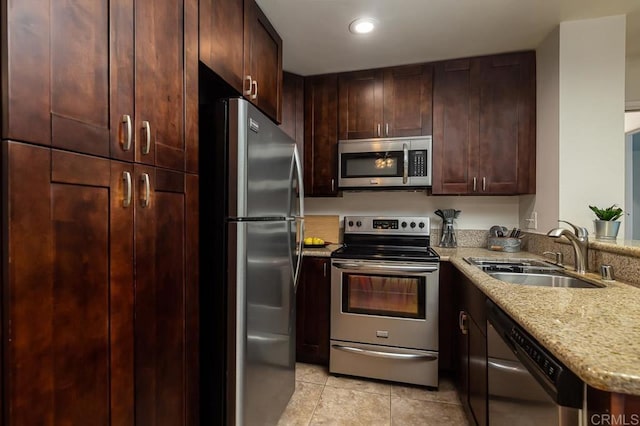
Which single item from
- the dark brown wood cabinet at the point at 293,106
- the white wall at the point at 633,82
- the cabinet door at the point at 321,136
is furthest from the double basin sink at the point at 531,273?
the white wall at the point at 633,82

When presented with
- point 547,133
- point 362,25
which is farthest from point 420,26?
point 547,133

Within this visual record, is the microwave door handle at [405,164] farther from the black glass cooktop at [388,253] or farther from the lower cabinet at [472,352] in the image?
the lower cabinet at [472,352]

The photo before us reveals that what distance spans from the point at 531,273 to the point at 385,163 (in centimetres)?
131

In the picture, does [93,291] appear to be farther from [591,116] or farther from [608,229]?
[591,116]

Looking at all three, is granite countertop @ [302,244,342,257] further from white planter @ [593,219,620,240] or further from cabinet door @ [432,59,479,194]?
white planter @ [593,219,620,240]

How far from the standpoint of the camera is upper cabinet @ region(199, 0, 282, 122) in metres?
1.32

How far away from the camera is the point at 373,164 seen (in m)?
2.59

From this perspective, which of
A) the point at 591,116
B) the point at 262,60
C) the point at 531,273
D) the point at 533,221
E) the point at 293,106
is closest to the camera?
the point at 531,273

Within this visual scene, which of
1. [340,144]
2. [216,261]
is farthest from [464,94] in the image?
[216,261]

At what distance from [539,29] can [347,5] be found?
133cm

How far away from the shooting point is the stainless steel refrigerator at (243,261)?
4.30 ft

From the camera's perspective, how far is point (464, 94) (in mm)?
2447

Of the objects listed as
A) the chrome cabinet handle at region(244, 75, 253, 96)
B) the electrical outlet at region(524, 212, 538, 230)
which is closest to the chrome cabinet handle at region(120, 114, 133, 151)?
the chrome cabinet handle at region(244, 75, 253, 96)

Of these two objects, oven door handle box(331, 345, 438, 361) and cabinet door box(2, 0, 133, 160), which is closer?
cabinet door box(2, 0, 133, 160)
